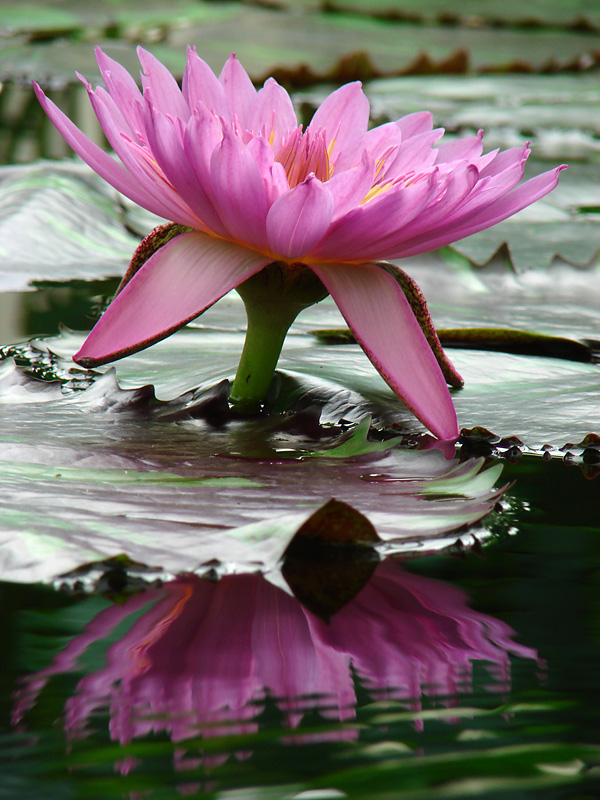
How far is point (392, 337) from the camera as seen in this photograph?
48cm

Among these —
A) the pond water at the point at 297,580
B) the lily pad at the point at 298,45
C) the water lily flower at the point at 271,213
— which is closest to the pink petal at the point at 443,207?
the water lily flower at the point at 271,213

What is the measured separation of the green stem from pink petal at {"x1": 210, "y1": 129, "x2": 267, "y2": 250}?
4 cm

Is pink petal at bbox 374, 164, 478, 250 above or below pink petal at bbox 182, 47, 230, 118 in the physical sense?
below

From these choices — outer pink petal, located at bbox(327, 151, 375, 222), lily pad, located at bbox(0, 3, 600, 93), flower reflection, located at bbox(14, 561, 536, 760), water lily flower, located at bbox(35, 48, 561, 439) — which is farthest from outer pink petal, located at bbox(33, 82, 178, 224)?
lily pad, located at bbox(0, 3, 600, 93)

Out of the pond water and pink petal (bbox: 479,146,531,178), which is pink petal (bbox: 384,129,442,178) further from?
the pond water

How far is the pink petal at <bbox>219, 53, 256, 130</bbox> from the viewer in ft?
1.77

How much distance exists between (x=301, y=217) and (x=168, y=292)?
100 mm

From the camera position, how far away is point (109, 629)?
302mm

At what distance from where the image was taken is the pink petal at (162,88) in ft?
1.63

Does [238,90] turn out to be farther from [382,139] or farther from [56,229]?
[56,229]

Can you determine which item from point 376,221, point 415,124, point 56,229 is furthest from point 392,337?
point 56,229

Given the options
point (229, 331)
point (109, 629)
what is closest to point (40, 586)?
point (109, 629)

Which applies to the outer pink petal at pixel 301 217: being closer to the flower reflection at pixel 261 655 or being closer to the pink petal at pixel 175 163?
the pink petal at pixel 175 163

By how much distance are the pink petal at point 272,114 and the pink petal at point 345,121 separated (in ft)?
0.06
